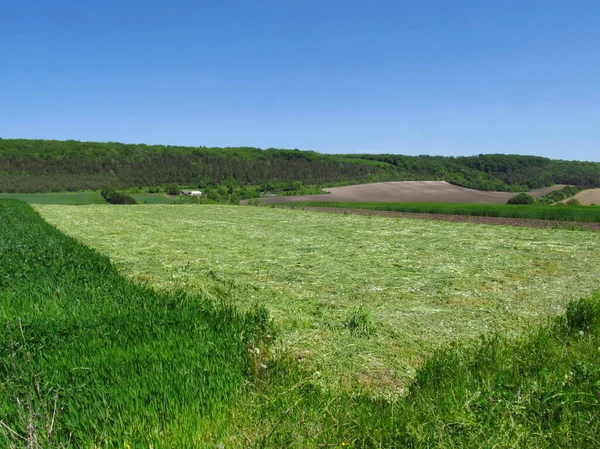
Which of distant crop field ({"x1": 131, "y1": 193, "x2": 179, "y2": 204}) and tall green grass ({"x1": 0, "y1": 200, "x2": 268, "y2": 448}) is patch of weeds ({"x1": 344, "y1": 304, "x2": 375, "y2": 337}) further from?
distant crop field ({"x1": 131, "y1": 193, "x2": 179, "y2": 204})

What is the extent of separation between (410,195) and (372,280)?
118 feet

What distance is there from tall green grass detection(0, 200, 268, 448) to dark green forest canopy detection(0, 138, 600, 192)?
162ft

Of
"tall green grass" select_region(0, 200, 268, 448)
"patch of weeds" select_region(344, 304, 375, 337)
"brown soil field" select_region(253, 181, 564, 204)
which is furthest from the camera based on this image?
"brown soil field" select_region(253, 181, 564, 204)

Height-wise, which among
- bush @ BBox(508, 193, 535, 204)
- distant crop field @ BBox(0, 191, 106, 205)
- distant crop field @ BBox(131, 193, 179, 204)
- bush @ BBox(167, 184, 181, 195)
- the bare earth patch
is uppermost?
the bare earth patch

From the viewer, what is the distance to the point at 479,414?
2461mm

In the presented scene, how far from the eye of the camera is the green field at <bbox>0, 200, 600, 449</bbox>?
228 centimetres

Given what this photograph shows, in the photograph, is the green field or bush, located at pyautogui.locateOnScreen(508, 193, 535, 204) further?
bush, located at pyautogui.locateOnScreen(508, 193, 535, 204)

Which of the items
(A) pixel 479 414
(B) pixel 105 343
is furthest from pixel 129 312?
(A) pixel 479 414

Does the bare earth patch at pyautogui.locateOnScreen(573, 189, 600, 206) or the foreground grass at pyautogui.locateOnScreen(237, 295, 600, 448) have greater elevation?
the bare earth patch at pyautogui.locateOnScreen(573, 189, 600, 206)

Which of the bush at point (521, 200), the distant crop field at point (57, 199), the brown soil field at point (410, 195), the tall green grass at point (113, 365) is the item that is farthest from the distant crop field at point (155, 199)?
the tall green grass at point (113, 365)

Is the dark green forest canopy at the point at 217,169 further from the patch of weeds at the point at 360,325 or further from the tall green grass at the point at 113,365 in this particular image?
the tall green grass at the point at 113,365

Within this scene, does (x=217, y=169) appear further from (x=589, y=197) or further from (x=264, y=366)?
(x=264, y=366)

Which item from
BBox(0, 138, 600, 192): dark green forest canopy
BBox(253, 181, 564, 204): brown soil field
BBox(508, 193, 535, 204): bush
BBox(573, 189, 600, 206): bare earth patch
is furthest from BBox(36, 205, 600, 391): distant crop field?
BBox(0, 138, 600, 192): dark green forest canopy

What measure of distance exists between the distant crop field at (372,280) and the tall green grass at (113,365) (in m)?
0.89
